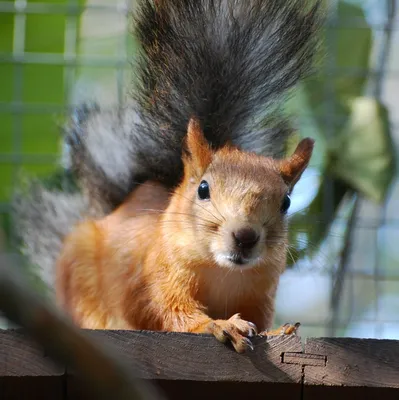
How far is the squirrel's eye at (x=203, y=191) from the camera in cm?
145

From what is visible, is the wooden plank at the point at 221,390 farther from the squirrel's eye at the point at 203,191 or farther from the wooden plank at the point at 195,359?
the squirrel's eye at the point at 203,191

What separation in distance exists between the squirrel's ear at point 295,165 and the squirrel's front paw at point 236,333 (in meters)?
0.44

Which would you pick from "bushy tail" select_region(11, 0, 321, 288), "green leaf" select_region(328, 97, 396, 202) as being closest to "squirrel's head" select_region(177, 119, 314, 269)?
"bushy tail" select_region(11, 0, 321, 288)

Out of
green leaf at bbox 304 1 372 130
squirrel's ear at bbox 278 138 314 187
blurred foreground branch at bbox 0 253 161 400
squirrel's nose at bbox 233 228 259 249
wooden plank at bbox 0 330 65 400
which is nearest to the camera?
blurred foreground branch at bbox 0 253 161 400

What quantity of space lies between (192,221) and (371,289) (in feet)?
3.93

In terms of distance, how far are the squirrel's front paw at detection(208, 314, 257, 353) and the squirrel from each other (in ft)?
0.53

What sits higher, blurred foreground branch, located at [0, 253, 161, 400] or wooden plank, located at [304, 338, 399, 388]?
blurred foreground branch, located at [0, 253, 161, 400]

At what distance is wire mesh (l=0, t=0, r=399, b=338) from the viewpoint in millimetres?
2256

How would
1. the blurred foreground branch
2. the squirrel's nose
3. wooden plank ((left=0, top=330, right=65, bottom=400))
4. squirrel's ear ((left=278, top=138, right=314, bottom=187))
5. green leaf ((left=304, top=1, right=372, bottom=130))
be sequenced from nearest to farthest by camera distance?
1. the blurred foreground branch
2. wooden plank ((left=0, top=330, right=65, bottom=400))
3. the squirrel's nose
4. squirrel's ear ((left=278, top=138, right=314, bottom=187))
5. green leaf ((left=304, top=1, right=372, bottom=130))

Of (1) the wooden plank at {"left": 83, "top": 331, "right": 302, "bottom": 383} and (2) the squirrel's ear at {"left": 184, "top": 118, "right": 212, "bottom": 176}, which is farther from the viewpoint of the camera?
(2) the squirrel's ear at {"left": 184, "top": 118, "right": 212, "bottom": 176}

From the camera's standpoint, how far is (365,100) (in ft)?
7.43

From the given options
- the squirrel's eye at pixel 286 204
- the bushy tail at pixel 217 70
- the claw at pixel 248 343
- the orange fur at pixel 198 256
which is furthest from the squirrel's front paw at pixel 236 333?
the bushy tail at pixel 217 70

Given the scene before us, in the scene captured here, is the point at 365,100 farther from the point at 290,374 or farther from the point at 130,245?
the point at 290,374

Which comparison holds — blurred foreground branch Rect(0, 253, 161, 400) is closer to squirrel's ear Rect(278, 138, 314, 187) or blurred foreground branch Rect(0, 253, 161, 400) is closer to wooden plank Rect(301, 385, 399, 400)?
wooden plank Rect(301, 385, 399, 400)
